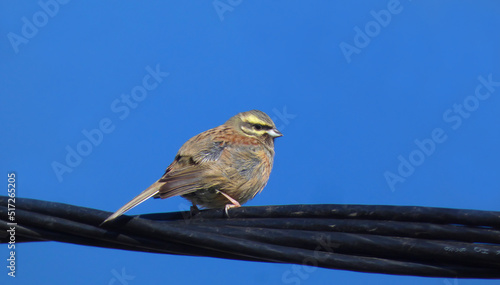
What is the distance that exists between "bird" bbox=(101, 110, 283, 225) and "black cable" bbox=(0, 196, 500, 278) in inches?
77.4

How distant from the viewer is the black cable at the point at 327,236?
344 cm

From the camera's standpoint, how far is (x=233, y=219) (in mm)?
3912

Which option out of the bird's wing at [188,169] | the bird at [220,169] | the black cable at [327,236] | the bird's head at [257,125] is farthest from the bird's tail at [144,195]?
the bird's head at [257,125]

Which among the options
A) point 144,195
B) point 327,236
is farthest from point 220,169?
point 327,236

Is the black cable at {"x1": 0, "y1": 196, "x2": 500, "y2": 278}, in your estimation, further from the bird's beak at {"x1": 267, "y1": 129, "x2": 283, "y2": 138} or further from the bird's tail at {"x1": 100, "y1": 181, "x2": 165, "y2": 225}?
the bird's beak at {"x1": 267, "y1": 129, "x2": 283, "y2": 138}

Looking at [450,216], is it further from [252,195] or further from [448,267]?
[252,195]

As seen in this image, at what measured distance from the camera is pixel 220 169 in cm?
630

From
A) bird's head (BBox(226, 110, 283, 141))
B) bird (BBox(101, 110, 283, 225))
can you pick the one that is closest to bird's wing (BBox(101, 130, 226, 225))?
bird (BBox(101, 110, 283, 225))

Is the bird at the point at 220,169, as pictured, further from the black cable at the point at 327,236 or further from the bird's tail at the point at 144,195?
the black cable at the point at 327,236

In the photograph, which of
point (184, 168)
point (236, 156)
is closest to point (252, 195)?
point (236, 156)

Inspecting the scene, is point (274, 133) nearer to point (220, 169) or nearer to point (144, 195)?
point (220, 169)

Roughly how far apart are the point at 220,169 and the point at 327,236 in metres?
2.85

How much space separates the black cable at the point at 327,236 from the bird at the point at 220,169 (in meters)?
1.96

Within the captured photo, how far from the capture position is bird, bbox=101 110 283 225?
6.07 m
